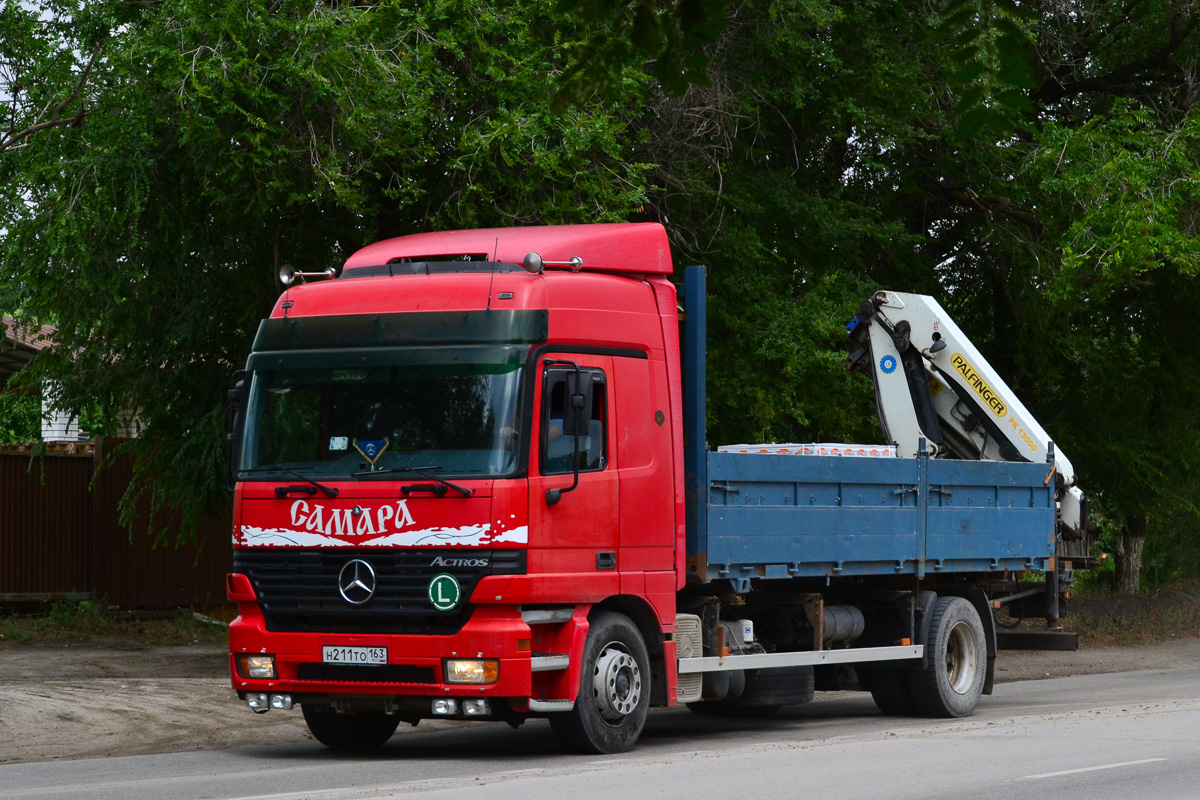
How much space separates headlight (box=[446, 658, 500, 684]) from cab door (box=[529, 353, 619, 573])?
2.09 ft

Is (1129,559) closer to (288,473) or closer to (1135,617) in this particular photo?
(1135,617)

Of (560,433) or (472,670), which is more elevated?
(560,433)

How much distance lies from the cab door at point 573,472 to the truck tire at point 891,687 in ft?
13.4

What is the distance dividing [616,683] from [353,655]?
1.71 m

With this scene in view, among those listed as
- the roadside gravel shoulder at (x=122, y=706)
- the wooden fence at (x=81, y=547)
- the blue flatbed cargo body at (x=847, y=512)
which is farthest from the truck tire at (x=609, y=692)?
Answer: the wooden fence at (x=81, y=547)

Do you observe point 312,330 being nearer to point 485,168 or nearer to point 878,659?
point 485,168

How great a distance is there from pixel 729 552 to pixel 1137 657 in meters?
12.2

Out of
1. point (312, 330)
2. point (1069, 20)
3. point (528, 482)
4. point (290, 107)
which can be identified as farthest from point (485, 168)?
point (1069, 20)

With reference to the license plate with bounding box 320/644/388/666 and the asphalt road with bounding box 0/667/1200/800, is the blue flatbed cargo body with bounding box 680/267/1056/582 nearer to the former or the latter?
the asphalt road with bounding box 0/667/1200/800

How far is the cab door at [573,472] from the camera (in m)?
9.32

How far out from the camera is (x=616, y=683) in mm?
9820

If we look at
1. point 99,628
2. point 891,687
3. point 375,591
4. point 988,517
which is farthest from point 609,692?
point 99,628

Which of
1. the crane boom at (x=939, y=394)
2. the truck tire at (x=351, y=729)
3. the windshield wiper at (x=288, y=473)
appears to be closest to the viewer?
the windshield wiper at (x=288, y=473)

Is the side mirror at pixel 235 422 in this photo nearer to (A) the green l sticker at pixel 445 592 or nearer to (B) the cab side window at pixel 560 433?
(A) the green l sticker at pixel 445 592
